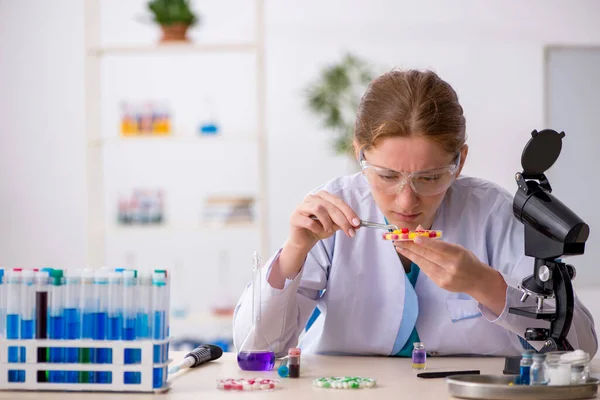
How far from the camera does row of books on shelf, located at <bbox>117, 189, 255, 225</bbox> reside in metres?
4.49

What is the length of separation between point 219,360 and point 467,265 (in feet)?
2.21

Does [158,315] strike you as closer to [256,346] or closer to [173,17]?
[256,346]

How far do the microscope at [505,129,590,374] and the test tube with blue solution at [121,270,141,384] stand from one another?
83 centimetres

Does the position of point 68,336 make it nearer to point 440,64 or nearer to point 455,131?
point 455,131

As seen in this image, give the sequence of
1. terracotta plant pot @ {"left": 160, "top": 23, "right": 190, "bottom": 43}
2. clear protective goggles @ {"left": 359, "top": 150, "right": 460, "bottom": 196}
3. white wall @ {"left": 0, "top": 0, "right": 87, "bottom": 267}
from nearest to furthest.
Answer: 1. clear protective goggles @ {"left": 359, "top": 150, "right": 460, "bottom": 196}
2. terracotta plant pot @ {"left": 160, "top": 23, "right": 190, "bottom": 43}
3. white wall @ {"left": 0, "top": 0, "right": 87, "bottom": 267}

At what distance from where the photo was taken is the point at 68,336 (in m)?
1.62

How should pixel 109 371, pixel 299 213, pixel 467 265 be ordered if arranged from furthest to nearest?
pixel 299 213 < pixel 467 265 < pixel 109 371

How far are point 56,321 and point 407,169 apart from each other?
917 millimetres

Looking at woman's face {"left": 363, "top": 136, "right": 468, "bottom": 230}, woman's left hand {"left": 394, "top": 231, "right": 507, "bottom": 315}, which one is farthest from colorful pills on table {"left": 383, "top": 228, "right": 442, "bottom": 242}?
woman's face {"left": 363, "top": 136, "right": 468, "bottom": 230}

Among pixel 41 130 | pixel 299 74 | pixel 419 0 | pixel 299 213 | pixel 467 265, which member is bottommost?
pixel 467 265

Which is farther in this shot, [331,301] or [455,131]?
[331,301]

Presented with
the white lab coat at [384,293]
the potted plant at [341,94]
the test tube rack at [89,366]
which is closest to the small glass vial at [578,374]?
the white lab coat at [384,293]

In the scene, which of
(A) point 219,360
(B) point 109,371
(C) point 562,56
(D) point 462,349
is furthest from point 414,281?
(C) point 562,56

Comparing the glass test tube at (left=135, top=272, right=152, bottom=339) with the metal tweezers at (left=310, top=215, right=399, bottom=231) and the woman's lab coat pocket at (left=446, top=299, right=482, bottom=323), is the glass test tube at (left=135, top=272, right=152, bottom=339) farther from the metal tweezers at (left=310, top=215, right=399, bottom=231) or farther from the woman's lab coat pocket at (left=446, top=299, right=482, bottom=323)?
the woman's lab coat pocket at (left=446, top=299, right=482, bottom=323)
